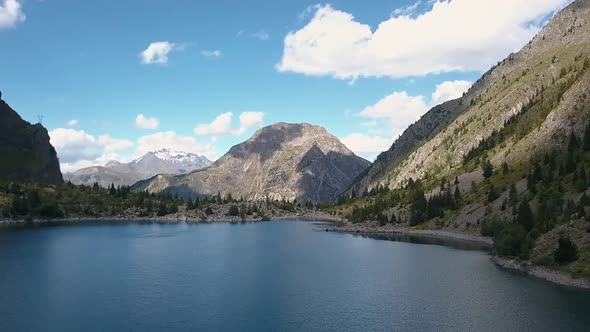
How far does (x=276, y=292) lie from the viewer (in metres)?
75.7

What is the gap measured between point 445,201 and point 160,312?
13835 cm

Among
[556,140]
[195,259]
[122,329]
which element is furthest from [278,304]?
[556,140]

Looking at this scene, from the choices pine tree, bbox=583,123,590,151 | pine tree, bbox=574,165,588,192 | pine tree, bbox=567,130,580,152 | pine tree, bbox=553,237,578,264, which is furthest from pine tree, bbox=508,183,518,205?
pine tree, bbox=553,237,578,264

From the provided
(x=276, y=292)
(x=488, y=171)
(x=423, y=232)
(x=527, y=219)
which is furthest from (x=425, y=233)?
(x=276, y=292)

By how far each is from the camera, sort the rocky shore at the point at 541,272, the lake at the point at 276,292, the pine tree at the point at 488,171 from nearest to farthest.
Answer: the lake at the point at 276,292, the rocky shore at the point at 541,272, the pine tree at the point at 488,171

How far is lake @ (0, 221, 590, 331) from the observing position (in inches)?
2307

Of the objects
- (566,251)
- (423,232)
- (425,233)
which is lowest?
(425,233)

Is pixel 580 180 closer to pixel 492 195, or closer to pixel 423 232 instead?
pixel 492 195

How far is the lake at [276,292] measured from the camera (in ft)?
192

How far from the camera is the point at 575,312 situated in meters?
60.8

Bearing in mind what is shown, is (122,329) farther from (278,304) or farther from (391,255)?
(391,255)

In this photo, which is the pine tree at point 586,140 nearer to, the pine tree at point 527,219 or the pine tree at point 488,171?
the pine tree at point 488,171

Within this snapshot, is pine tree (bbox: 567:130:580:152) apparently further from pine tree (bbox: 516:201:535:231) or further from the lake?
pine tree (bbox: 516:201:535:231)

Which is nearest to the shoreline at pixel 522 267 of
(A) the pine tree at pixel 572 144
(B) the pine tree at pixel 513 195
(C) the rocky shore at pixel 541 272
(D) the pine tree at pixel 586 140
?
(C) the rocky shore at pixel 541 272
